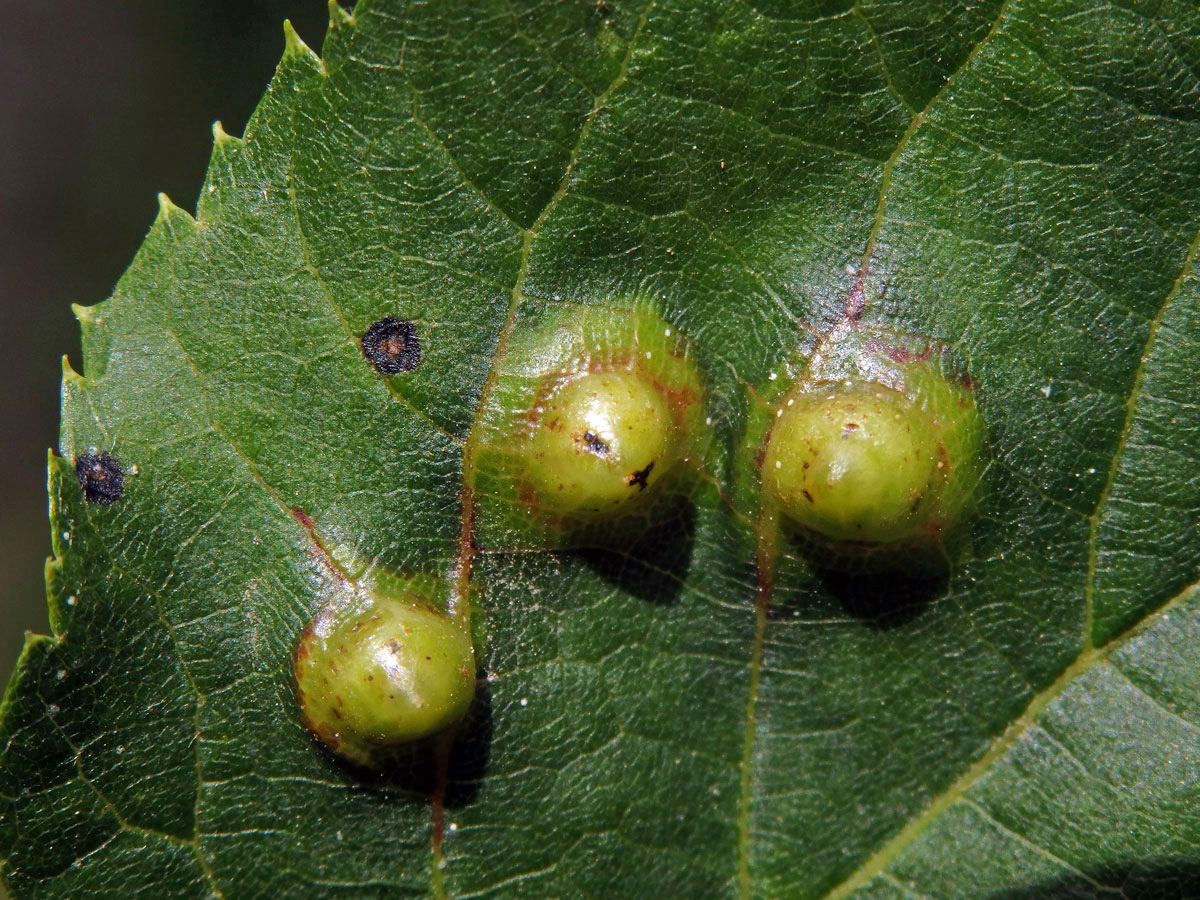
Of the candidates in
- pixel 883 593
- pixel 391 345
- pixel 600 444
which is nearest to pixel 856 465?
pixel 883 593

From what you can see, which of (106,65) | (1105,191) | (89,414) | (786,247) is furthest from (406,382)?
(106,65)

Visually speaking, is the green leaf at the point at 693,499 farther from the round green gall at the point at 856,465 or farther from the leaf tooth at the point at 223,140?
the round green gall at the point at 856,465

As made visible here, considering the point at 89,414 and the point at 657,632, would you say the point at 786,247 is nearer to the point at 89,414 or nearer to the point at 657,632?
the point at 657,632

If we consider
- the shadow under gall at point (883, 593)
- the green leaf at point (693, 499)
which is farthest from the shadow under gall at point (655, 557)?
the shadow under gall at point (883, 593)

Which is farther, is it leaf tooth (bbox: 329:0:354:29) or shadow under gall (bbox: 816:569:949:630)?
shadow under gall (bbox: 816:569:949:630)

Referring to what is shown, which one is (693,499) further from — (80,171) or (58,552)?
(80,171)

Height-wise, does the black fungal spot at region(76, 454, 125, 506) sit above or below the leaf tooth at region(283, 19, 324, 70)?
below

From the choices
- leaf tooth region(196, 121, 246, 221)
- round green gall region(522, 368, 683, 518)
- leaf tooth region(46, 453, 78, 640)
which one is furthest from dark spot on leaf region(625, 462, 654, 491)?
leaf tooth region(46, 453, 78, 640)

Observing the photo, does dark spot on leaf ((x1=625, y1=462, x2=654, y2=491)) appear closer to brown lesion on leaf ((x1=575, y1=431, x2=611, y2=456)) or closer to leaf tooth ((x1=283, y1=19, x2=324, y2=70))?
brown lesion on leaf ((x1=575, y1=431, x2=611, y2=456))
